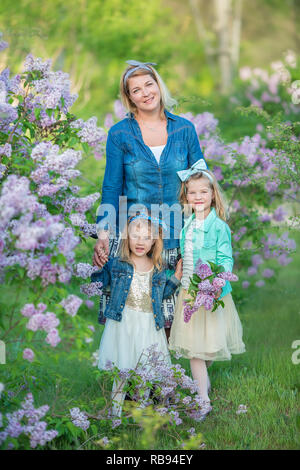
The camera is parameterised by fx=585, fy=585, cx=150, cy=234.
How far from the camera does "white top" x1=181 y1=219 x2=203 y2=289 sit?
400 centimetres

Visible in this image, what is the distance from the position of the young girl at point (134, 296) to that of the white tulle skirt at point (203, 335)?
11cm

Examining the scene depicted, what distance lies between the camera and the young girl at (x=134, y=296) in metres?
3.89

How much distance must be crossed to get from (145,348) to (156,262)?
0.59 m

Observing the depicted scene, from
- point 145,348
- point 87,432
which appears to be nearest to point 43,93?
point 145,348

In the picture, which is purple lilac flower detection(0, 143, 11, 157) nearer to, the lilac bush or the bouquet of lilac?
the bouquet of lilac

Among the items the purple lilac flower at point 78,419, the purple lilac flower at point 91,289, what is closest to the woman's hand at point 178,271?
the purple lilac flower at point 91,289

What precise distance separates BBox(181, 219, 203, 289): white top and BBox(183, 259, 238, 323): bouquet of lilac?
9.6 inches

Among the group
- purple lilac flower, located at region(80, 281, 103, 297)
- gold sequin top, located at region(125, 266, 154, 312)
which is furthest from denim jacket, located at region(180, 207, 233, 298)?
purple lilac flower, located at region(80, 281, 103, 297)

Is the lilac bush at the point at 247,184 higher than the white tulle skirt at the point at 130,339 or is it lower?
higher

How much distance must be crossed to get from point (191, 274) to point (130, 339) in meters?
0.60

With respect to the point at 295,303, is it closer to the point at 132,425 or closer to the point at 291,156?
the point at 291,156

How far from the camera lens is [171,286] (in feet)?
13.1

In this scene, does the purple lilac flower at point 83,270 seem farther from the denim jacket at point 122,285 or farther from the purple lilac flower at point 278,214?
the purple lilac flower at point 278,214

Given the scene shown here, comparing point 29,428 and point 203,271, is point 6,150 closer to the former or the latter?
point 203,271
